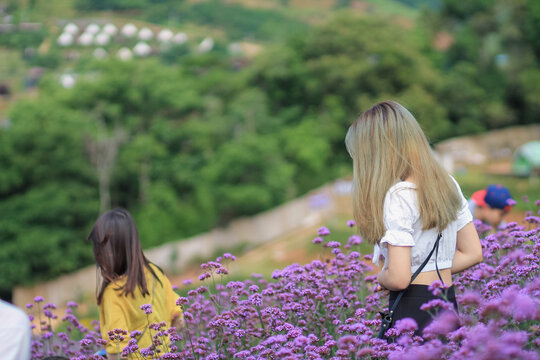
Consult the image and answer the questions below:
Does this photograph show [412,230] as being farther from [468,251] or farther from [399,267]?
[468,251]

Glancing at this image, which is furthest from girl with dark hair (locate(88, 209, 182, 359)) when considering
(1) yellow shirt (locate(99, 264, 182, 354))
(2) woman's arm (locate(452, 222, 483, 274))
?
(2) woman's arm (locate(452, 222, 483, 274))

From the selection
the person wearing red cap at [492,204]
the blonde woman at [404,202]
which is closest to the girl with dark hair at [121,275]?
the blonde woman at [404,202]

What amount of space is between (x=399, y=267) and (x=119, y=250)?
142 cm

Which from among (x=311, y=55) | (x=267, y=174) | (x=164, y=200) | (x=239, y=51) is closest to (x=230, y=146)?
(x=267, y=174)

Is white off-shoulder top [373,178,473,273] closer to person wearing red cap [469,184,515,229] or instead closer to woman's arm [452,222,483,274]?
woman's arm [452,222,483,274]

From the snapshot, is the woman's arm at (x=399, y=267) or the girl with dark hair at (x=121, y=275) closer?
the woman's arm at (x=399, y=267)

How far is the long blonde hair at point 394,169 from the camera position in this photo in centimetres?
217

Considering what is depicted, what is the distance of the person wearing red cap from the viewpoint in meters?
3.85

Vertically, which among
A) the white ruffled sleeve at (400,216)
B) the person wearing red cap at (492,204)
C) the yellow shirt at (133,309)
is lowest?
the yellow shirt at (133,309)

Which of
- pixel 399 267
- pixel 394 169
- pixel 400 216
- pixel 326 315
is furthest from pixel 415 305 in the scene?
pixel 326 315

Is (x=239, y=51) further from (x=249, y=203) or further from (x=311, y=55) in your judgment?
(x=249, y=203)

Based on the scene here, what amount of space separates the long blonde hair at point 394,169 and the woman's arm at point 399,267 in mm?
145

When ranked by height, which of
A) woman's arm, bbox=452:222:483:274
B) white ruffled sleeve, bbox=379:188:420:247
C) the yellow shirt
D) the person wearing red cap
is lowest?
the yellow shirt

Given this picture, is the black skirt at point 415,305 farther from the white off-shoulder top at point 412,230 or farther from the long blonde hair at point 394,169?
the long blonde hair at point 394,169
